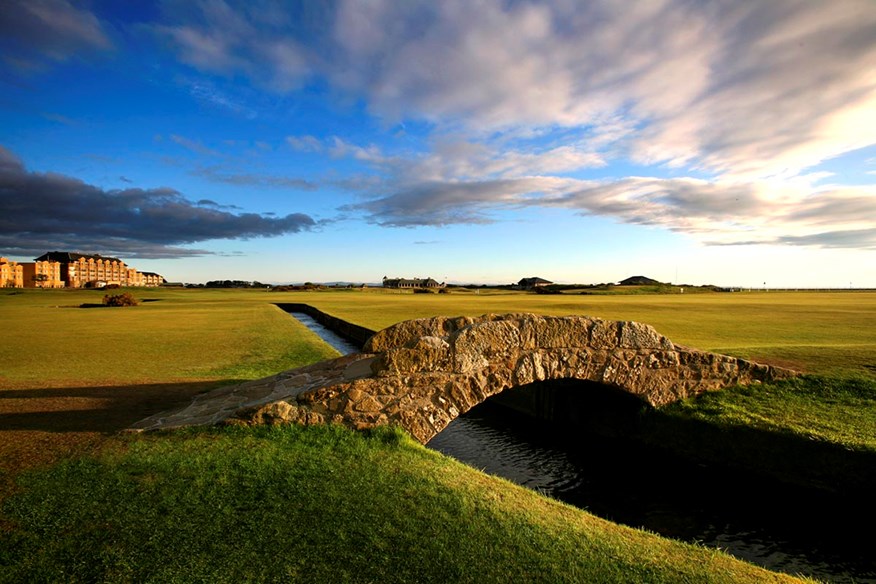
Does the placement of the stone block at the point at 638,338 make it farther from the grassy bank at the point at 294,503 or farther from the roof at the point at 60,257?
the roof at the point at 60,257

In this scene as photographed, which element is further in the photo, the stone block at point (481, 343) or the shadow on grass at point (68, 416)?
the stone block at point (481, 343)

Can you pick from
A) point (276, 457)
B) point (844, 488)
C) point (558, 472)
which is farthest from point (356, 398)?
point (844, 488)

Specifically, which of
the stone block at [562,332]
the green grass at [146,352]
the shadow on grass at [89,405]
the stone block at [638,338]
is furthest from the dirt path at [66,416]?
the stone block at [638,338]

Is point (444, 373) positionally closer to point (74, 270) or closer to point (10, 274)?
point (10, 274)

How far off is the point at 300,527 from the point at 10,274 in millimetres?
165187

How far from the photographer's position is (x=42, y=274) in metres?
136

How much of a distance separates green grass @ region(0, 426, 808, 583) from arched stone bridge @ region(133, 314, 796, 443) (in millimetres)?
1366

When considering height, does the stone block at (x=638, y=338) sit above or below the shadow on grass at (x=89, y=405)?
above

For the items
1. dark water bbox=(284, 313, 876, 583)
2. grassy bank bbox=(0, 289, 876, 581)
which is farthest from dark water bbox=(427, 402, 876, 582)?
grassy bank bbox=(0, 289, 876, 581)

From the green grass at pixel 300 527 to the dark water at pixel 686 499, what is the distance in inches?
116

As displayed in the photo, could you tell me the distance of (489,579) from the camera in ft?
18.7

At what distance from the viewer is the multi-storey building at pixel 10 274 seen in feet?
405

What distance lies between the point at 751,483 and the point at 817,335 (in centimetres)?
1934

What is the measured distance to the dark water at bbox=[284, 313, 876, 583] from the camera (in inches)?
356
